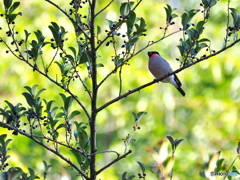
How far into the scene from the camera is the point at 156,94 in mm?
5531

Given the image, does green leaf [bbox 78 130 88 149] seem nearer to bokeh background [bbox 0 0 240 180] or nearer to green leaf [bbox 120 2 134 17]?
green leaf [bbox 120 2 134 17]

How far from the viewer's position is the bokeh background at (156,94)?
193 inches

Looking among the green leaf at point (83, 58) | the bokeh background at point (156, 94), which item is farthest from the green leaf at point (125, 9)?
the bokeh background at point (156, 94)

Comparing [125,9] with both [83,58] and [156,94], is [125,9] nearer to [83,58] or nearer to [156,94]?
[83,58]

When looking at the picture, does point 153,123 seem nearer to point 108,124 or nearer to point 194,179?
point 194,179

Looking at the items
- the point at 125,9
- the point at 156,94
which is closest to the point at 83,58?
the point at 125,9

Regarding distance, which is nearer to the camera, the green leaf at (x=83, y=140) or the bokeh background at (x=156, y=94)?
the green leaf at (x=83, y=140)

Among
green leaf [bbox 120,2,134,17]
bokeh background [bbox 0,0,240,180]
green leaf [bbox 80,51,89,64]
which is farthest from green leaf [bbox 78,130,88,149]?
bokeh background [bbox 0,0,240,180]

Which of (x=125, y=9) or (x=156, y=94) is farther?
(x=156, y=94)

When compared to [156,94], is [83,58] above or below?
below

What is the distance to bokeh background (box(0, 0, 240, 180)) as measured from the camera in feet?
16.1

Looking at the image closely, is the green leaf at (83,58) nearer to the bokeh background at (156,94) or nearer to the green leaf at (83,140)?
the green leaf at (83,140)

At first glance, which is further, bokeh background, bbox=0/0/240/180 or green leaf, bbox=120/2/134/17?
bokeh background, bbox=0/0/240/180

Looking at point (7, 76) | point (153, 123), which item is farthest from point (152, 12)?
point (7, 76)
